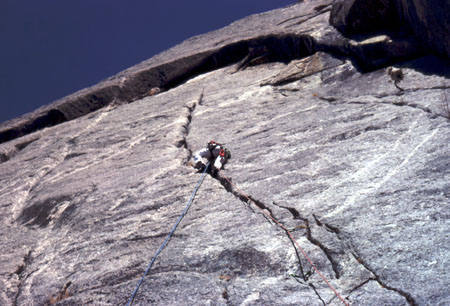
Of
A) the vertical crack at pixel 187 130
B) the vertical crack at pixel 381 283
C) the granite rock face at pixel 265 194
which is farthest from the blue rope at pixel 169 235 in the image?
the vertical crack at pixel 381 283

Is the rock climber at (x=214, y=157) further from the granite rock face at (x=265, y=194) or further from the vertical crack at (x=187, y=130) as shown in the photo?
the vertical crack at (x=187, y=130)

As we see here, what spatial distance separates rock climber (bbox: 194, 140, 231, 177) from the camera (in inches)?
102

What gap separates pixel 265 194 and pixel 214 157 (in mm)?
642

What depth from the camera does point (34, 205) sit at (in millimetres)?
2975

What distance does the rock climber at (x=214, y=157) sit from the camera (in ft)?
8.47

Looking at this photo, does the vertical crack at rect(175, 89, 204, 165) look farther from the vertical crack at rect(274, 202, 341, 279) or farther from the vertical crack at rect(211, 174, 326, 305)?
the vertical crack at rect(274, 202, 341, 279)

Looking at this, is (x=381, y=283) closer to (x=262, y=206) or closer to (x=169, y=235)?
(x=262, y=206)

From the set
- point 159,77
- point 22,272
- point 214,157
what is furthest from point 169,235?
point 159,77

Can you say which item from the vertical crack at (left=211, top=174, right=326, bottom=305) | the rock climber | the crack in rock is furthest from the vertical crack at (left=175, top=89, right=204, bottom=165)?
the crack in rock

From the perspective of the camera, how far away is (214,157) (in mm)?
2674

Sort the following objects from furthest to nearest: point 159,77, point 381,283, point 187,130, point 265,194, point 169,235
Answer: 1. point 159,77
2. point 187,130
3. point 265,194
4. point 169,235
5. point 381,283

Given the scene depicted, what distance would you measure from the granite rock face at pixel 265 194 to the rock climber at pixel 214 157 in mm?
80

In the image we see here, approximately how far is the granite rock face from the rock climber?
80mm

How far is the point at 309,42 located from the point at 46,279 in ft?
11.4
